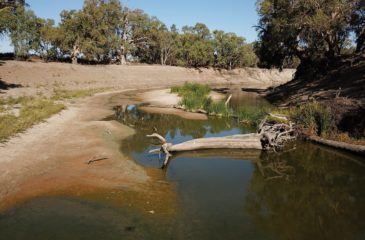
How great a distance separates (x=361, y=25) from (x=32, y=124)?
1590 inches

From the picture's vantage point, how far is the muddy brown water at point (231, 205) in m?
9.35

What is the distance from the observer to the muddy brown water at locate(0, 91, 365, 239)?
368 inches

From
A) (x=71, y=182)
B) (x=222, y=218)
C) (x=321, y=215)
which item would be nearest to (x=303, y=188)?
(x=321, y=215)

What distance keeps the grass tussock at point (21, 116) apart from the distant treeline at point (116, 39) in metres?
23.0

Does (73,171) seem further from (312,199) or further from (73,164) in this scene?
(312,199)

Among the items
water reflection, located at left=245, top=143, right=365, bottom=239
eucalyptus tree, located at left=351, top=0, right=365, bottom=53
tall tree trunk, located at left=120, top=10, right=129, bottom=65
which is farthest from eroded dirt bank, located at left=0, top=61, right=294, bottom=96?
Result: eucalyptus tree, located at left=351, top=0, right=365, bottom=53

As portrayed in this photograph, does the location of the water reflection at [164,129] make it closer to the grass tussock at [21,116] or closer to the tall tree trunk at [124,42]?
the grass tussock at [21,116]

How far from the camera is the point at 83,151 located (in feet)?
52.7

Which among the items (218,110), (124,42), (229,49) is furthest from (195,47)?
Result: (218,110)

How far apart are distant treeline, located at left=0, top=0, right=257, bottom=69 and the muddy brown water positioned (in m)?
42.3

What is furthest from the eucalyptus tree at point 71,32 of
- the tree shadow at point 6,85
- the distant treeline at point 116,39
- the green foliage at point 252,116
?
the green foliage at point 252,116

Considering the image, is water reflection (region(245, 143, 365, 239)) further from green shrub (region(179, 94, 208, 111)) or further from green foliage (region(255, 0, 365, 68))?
green foliage (region(255, 0, 365, 68))

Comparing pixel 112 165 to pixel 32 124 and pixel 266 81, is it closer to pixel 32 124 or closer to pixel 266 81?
pixel 32 124

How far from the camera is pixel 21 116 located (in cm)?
2188
